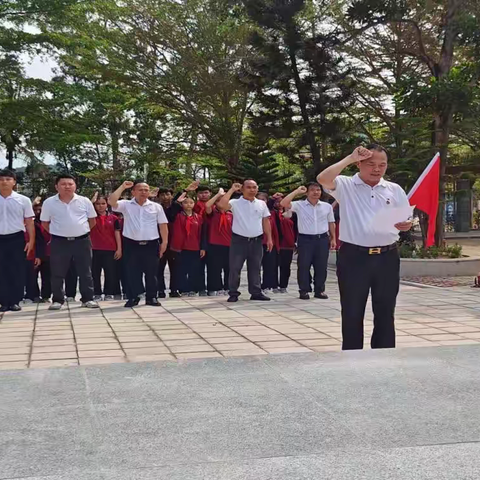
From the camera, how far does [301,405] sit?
3643 millimetres

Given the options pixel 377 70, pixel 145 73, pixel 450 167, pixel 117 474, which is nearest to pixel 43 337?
pixel 117 474

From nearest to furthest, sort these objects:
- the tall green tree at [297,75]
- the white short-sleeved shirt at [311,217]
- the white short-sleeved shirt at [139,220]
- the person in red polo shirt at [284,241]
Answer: the white short-sleeved shirt at [139,220] → the white short-sleeved shirt at [311,217] → the person in red polo shirt at [284,241] → the tall green tree at [297,75]

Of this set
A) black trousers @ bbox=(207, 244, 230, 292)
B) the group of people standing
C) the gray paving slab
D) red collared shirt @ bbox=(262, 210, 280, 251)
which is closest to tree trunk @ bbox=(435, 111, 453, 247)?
the group of people standing

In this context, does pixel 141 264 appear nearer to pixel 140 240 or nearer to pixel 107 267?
pixel 140 240

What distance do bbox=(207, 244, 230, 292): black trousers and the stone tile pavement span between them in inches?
31.9

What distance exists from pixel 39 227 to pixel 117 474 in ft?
23.3

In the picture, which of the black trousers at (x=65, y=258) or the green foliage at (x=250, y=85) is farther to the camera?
the green foliage at (x=250, y=85)

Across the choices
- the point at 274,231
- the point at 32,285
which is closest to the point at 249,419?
the point at 32,285

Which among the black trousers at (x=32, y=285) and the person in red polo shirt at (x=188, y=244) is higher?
the person in red polo shirt at (x=188, y=244)

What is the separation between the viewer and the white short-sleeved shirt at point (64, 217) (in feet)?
27.0

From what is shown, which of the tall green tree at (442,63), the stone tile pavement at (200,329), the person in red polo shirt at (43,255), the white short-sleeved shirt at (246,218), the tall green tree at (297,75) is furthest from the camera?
the tall green tree at (297,75)

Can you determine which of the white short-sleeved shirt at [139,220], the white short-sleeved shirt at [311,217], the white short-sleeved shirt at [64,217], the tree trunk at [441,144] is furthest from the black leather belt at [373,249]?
the tree trunk at [441,144]

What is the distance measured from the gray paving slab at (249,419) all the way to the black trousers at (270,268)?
5.50m

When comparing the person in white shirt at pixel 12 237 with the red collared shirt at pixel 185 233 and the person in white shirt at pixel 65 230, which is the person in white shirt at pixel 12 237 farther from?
the red collared shirt at pixel 185 233
